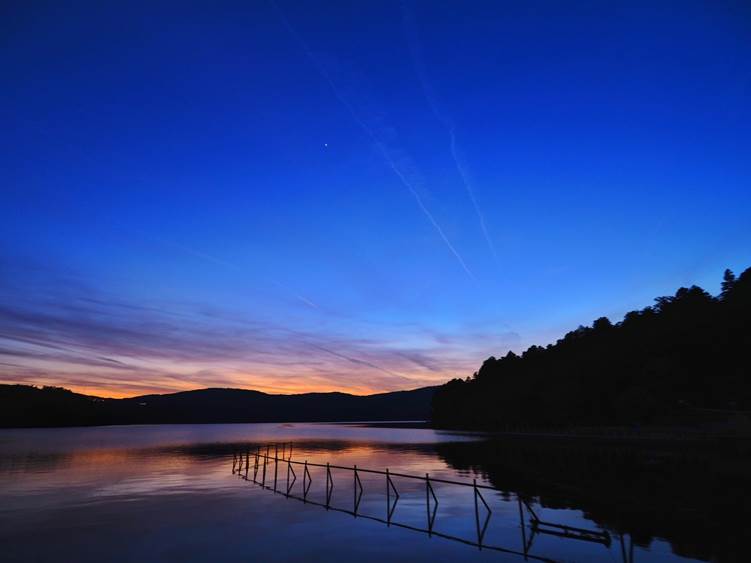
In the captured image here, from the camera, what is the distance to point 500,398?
191875 millimetres

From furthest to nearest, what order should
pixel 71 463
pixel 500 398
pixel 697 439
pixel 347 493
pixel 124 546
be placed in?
pixel 500 398
pixel 697 439
pixel 71 463
pixel 347 493
pixel 124 546

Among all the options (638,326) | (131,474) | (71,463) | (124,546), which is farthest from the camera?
(638,326)

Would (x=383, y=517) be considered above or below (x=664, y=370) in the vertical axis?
below

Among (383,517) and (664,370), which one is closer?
(383,517)

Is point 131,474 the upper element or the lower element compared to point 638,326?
lower

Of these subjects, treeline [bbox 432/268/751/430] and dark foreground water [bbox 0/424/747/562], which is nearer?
dark foreground water [bbox 0/424/747/562]

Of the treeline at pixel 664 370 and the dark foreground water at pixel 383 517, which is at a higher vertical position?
the treeline at pixel 664 370

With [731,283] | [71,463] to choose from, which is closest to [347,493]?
[71,463]

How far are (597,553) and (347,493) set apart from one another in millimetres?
25919

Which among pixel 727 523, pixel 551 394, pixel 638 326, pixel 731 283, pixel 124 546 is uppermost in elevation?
pixel 731 283

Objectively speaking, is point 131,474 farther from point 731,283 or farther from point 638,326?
point 731,283

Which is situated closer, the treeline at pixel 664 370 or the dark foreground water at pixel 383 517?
the dark foreground water at pixel 383 517

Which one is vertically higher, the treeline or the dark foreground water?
the treeline

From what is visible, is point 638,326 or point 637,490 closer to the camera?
point 637,490
